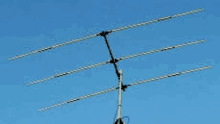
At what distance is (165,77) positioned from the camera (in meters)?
8.41

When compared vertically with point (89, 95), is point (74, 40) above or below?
above

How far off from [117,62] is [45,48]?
210 centimetres

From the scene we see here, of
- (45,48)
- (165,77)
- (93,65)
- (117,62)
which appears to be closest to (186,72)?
(165,77)

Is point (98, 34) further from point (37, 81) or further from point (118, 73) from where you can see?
point (37, 81)

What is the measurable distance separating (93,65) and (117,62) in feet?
3.22

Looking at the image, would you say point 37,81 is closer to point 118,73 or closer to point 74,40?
point 74,40

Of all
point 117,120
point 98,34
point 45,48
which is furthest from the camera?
point 45,48

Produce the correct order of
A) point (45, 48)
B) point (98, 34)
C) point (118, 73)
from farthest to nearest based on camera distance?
point (45, 48) → point (98, 34) → point (118, 73)

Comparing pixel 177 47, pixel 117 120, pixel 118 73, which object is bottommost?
Answer: pixel 117 120

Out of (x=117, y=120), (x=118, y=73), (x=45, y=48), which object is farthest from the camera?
(x=45, y=48)

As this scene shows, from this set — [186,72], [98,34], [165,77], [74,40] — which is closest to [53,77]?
[74,40]

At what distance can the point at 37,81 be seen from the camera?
30.2ft

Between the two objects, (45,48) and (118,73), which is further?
Result: (45,48)

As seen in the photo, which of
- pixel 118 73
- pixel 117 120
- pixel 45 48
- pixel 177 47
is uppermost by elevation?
pixel 45 48
